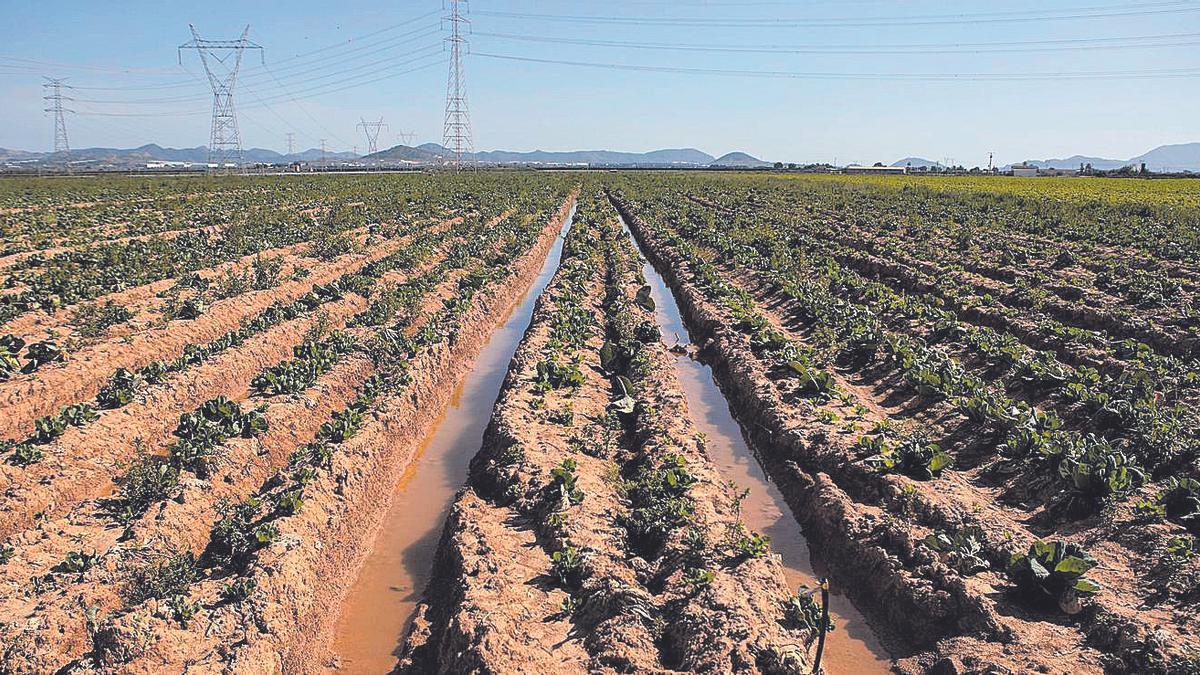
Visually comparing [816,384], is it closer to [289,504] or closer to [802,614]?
[802,614]

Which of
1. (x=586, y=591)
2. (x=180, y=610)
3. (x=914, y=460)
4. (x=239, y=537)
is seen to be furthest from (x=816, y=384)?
(x=180, y=610)

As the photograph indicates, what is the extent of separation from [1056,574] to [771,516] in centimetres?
318

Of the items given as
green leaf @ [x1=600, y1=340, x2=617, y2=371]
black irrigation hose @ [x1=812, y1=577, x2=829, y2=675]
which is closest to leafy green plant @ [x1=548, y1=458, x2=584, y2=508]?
black irrigation hose @ [x1=812, y1=577, x2=829, y2=675]

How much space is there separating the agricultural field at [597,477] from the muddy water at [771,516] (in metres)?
0.04

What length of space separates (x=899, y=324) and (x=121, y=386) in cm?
1420

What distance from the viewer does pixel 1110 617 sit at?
5707 mm

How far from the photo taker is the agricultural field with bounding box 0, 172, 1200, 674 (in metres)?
5.85

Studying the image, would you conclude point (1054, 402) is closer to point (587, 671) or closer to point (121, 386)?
point (587, 671)

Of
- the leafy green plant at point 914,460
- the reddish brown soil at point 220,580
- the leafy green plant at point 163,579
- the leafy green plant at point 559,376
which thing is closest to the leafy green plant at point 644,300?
the leafy green plant at point 559,376

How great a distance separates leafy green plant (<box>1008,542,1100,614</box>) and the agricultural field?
24mm

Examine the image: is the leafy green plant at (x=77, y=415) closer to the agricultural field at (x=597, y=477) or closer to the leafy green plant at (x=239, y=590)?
the agricultural field at (x=597, y=477)

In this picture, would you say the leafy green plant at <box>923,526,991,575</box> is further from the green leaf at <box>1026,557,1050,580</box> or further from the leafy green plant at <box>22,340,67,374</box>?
the leafy green plant at <box>22,340,67,374</box>

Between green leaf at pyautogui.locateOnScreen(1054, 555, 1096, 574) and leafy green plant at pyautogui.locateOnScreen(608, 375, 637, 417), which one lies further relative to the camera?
leafy green plant at pyautogui.locateOnScreen(608, 375, 637, 417)

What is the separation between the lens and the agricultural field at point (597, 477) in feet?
19.2
